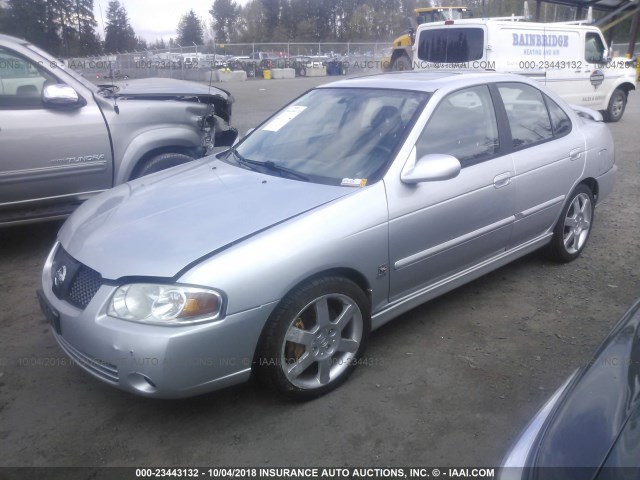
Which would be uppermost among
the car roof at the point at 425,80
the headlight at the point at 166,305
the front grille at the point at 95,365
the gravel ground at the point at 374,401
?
the car roof at the point at 425,80

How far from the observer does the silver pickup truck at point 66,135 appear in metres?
4.75

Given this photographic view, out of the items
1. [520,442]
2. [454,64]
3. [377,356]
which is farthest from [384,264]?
[454,64]

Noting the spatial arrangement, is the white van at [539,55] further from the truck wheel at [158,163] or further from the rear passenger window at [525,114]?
the truck wheel at [158,163]

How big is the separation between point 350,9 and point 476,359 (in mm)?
44788

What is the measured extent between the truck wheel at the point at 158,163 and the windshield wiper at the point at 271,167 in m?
1.70

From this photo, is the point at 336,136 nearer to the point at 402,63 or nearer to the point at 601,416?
the point at 601,416

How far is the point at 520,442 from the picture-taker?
182 centimetres

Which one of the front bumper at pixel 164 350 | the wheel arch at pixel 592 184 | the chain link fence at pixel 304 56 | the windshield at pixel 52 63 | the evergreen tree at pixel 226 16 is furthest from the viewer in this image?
the evergreen tree at pixel 226 16

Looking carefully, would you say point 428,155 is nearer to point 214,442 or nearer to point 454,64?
point 214,442

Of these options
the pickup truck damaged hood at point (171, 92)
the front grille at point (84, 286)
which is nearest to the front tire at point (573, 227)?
the front grille at point (84, 286)

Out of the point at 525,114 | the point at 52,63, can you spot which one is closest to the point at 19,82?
the point at 52,63

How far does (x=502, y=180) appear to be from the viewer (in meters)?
3.80

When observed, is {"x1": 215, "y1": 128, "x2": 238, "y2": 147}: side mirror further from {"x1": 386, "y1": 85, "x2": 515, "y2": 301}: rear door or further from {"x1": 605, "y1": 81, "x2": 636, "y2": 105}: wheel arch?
A: {"x1": 605, "y1": 81, "x2": 636, "y2": 105}: wheel arch

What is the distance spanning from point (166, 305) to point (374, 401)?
1192 millimetres
